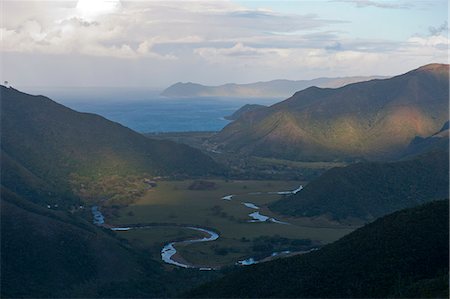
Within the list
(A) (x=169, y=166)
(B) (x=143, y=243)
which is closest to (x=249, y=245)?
(B) (x=143, y=243)

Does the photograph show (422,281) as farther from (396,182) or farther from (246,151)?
(246,151)

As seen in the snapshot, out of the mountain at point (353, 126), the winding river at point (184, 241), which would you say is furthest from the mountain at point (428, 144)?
the winding river at point (184, 241)

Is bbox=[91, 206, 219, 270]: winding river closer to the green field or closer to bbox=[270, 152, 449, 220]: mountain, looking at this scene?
the green field

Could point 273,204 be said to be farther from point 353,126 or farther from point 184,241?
point 353,126

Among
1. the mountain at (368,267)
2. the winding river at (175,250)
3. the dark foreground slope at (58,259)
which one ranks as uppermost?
the mountain at (368,267)

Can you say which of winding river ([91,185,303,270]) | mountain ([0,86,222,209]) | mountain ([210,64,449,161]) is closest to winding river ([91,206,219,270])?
winding river ([91,185,303,270])

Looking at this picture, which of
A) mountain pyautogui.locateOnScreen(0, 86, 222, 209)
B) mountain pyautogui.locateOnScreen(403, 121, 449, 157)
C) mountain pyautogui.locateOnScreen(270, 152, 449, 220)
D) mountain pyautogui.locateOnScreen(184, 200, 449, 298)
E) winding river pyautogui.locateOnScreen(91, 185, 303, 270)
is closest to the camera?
mountain pyautogui.locateOnScreen(184, 200, 449, 298)

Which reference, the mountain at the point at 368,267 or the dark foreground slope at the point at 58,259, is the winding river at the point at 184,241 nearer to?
the dark foreground slope at the point at 58,259

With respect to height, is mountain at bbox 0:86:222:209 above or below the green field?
above
